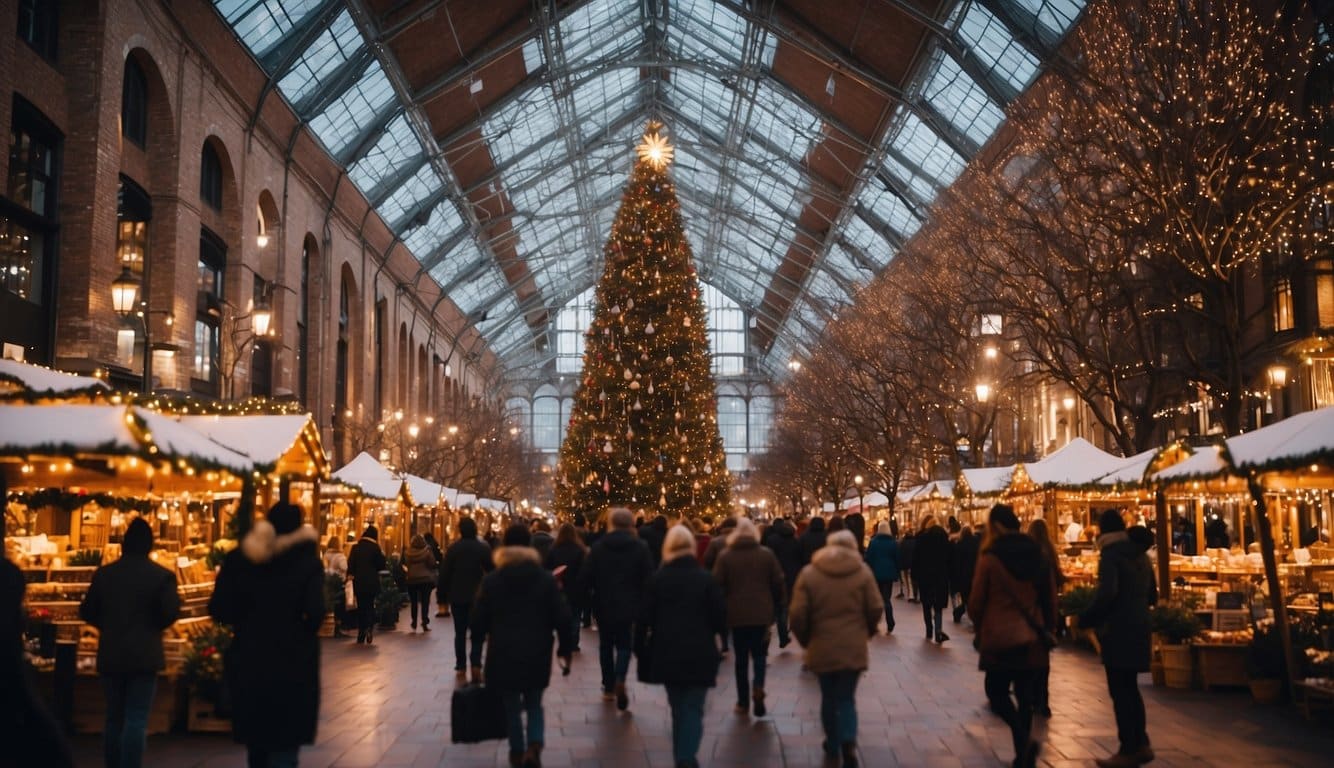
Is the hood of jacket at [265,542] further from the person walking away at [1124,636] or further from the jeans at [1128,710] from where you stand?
the jeans at [1128,710]

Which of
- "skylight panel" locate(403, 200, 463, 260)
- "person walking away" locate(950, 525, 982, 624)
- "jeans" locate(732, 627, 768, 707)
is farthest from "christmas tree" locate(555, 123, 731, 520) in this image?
"skylight panel" locate(403, 200, 463, 260)

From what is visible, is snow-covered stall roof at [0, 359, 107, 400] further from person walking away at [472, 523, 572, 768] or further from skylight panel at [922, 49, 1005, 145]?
skylight panel at [922, 49, 1005, 145]

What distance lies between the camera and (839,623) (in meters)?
7.60

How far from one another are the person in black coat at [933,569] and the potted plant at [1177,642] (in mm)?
4398

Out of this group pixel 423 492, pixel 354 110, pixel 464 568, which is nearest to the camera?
pixel 464 568

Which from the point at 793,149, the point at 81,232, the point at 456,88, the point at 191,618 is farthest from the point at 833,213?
the point at 191,618

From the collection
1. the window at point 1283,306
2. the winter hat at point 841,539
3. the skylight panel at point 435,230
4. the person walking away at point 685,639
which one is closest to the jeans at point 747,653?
the winter hat at point 841,539

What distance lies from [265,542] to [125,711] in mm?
1623

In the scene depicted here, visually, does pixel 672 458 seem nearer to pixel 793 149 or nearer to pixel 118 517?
pixel 118 517

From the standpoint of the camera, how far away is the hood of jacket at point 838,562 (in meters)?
7.70

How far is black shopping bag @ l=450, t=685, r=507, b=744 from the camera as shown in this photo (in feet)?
23.5

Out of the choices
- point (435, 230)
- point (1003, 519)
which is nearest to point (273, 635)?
point (1003, 519)

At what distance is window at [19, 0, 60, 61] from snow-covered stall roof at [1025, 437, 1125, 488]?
1557cm

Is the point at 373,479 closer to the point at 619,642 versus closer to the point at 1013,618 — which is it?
the point at 619,642
